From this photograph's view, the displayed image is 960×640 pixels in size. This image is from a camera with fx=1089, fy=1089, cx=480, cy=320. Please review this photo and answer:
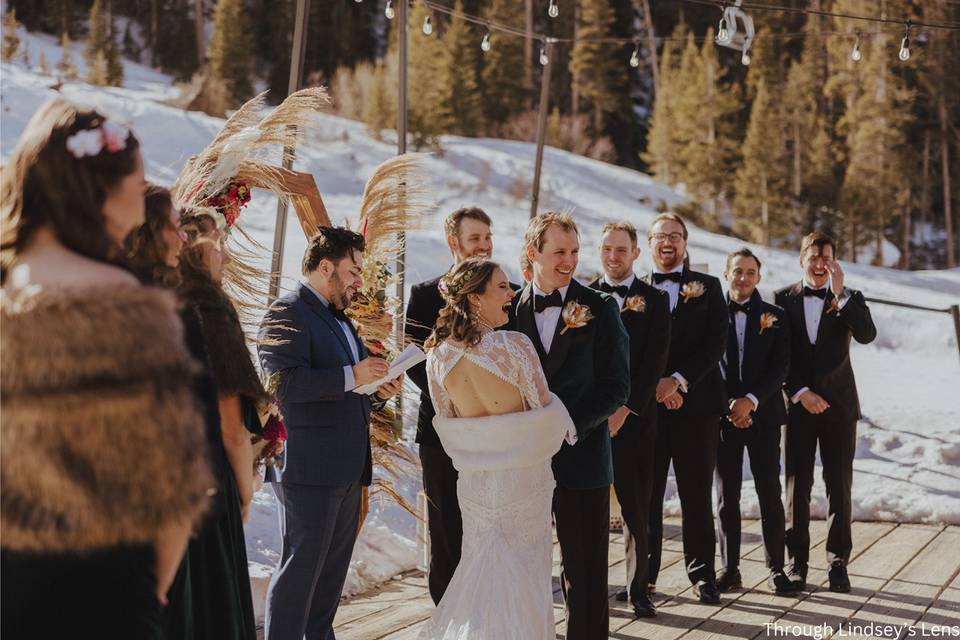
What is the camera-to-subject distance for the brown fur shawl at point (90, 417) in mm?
1853

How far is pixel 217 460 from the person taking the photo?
2398 millimetres

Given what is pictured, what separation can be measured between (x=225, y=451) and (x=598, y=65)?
35.2m

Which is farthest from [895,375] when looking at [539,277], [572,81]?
[572,81]

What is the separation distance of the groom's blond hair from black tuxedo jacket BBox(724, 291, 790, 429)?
1831 millimetres

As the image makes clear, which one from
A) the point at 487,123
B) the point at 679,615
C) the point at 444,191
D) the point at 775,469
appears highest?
the point at 487,123

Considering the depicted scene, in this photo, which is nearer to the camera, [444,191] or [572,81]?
[444,191]

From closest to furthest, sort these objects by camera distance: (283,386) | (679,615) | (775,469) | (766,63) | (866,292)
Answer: (283,386) → (679,615) → (775,469) → (866,292) → (766,63)

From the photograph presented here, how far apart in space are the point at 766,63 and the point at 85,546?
115 feet

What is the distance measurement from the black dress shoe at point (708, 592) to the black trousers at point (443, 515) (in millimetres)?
1365

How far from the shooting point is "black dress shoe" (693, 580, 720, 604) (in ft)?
17.5

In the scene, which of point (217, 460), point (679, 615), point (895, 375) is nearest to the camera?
point (217, 460)

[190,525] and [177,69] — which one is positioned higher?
[177,69]

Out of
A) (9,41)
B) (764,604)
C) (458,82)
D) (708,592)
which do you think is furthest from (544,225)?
(458,82)

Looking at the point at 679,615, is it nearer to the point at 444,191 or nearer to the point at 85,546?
the point at 85,546
